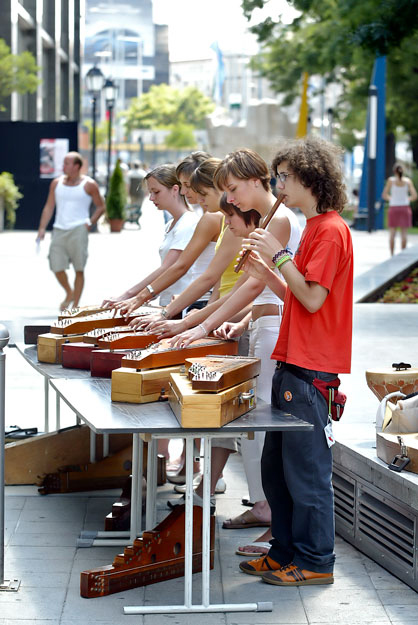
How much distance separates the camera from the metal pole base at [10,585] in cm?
441

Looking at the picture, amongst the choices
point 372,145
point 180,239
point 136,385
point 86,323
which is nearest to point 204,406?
point 136,385

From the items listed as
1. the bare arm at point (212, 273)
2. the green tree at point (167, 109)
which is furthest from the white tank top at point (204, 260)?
the green tree at point (167, 109)

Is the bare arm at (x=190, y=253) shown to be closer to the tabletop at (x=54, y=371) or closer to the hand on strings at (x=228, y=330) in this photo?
the tabletop at (x=54, y=371)

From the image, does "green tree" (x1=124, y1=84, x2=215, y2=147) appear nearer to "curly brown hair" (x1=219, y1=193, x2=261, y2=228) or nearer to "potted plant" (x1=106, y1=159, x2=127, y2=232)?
"potted plant" (x1=106, y1=159, x2=127, y2=232)

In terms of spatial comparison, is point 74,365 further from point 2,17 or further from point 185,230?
point 2,17

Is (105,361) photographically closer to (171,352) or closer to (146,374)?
(171,352)

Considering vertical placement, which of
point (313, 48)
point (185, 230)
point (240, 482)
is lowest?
point (240, 482)

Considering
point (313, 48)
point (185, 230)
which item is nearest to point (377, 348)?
point (185, 230)

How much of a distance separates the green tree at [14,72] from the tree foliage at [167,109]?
312ft

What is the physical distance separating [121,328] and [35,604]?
1.56 metres

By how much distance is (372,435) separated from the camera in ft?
17.3

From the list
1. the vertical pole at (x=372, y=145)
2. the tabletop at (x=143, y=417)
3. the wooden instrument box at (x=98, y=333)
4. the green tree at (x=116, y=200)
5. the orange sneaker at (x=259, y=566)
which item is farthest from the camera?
the green tree at (x=116, y=200)

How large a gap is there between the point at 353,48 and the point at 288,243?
62.3 ft

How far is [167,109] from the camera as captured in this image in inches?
5108
